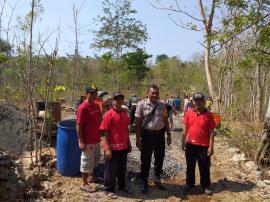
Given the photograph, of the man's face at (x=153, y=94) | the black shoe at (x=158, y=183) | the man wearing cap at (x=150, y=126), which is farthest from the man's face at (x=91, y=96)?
the black shoe at (x=158, y=183)

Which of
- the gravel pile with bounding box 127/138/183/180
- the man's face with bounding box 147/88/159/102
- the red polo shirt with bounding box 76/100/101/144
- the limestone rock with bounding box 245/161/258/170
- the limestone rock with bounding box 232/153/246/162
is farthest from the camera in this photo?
the limestone rock with bounding box 232/153/246/162

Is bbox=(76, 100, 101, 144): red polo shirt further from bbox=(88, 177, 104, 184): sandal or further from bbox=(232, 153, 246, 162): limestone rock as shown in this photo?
bbox=(232, 153, 246, 162): limestone rock

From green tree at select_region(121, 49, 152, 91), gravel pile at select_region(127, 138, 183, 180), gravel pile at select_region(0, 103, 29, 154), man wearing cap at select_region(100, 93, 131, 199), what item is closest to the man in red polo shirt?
gravel pile at select_region(127, 138, 183, 180)

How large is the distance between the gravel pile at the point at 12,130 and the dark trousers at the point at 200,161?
3.33 meters

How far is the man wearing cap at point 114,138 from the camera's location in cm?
529

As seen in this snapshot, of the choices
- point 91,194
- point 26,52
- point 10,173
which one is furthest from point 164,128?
point 26,52

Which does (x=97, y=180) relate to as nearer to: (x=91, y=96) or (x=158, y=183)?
(x=158, y=183)

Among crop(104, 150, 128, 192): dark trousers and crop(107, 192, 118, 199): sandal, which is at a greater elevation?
crop(104, 150, 128, 192): dark trousers

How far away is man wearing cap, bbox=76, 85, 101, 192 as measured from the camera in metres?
5.36

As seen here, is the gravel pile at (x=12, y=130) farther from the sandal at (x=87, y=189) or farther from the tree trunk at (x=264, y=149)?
the tree trunk at (x=264, y=149)

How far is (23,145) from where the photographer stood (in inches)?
291

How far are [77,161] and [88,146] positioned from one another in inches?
27.5

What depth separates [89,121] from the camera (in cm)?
544

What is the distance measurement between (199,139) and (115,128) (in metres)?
1.27
